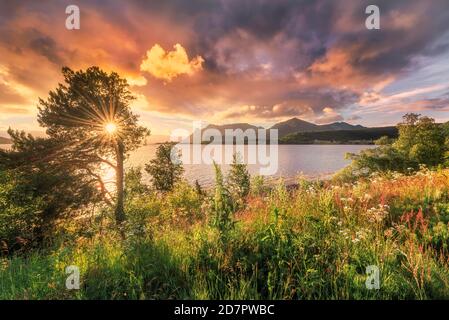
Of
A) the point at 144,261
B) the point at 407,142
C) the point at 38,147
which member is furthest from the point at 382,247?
the point at 407,142

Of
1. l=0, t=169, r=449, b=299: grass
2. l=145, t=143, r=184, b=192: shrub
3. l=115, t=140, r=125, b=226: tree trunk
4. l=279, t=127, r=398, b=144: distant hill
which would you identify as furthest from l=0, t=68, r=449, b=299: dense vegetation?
l=279, t=127, r=398, b=144: distant hill

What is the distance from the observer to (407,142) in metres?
27.2

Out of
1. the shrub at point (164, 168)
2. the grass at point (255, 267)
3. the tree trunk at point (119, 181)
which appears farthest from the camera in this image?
the shrub at point (164, 168)

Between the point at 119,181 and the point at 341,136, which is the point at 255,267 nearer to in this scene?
the point at 119,181

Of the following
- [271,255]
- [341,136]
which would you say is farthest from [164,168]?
[341,136]

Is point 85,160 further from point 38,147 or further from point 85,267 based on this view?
point 85,267

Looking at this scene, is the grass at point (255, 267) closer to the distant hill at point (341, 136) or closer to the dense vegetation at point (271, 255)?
the dense vegetation at point (271, 255)

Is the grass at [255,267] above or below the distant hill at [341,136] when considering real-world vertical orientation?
below

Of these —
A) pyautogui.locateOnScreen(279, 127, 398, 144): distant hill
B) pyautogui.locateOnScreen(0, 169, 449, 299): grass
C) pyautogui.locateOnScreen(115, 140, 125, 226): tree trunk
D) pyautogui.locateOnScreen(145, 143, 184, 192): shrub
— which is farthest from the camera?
pyautogui.locateOnScreen(279, 127, 398, 144): distant hill

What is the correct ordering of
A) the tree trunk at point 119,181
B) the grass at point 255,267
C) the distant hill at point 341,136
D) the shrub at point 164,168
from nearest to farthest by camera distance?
the grass at point 255,267
the tree trunk at point 119,181
the shrub at point 164,168
the distant hill at point 341,136

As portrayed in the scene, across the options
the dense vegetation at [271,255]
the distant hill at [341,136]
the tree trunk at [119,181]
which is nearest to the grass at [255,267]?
the dense vegetation at [271,255]

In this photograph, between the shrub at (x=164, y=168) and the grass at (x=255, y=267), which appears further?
the shrub at (x=164, y=168)

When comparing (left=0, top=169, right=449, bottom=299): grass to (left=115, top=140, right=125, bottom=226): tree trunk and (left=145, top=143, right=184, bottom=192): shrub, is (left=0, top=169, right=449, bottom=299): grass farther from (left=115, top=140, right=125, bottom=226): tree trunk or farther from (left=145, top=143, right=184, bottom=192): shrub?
(left=145, top=143, right=184, bottom=192): shrub
